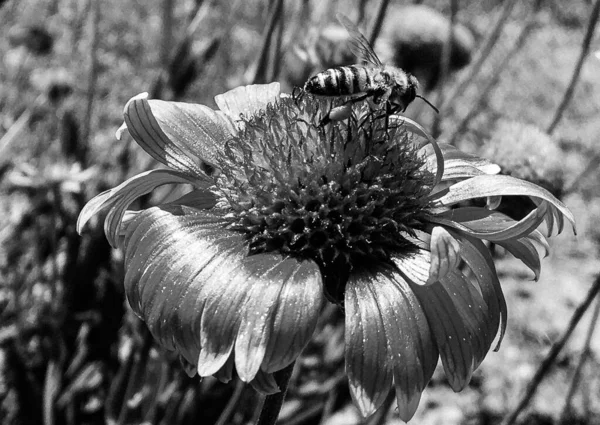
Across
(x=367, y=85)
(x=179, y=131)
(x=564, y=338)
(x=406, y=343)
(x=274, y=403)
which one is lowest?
(x=564, y=338)

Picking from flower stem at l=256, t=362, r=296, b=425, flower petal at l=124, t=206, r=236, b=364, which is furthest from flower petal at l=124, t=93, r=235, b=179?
flower stem at l=256, t=362, r=296, b=425

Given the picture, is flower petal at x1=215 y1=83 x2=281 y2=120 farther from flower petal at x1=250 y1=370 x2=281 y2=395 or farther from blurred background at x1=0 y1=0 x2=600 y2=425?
flower petal at x1=250 y1=370 x2=281 y2=395

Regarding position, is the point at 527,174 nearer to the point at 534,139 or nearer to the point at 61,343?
the point at 534,139

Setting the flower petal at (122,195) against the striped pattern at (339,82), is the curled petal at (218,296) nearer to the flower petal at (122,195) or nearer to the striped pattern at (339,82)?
the flower petal at (122,195)

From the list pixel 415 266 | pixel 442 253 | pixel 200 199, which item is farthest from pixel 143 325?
pixel 442 253

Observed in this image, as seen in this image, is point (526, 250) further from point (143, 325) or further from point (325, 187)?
point (143, 325)

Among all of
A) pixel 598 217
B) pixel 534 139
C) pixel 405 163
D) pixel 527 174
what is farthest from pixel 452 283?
pixel 598 217
